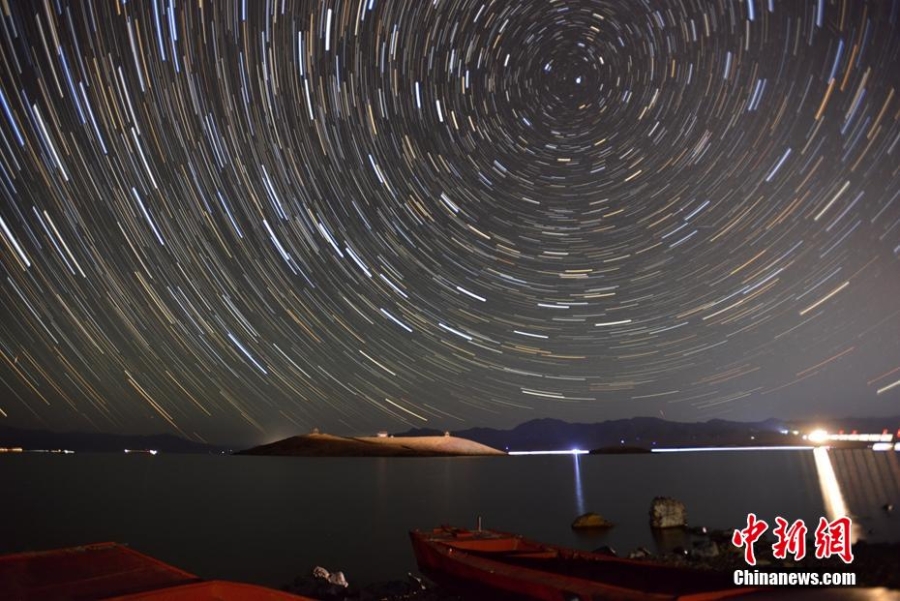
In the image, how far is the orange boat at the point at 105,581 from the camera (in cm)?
1077

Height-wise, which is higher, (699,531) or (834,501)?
→ (699,531)

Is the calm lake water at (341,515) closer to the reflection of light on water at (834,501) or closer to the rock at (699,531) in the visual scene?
the reflection of light on water at (834,501)

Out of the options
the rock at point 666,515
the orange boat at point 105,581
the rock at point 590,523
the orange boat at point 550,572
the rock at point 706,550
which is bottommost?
the rock at point 590,523

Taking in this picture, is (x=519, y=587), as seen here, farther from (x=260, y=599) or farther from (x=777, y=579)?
(x=260, y=599)

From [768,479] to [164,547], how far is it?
72.9 meters

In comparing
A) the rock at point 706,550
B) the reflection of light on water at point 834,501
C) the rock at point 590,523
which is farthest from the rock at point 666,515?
the rock at point 706,550

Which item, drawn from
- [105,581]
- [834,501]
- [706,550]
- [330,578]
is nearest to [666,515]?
[706,550]

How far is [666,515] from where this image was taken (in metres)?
33.2

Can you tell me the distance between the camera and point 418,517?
4494cm

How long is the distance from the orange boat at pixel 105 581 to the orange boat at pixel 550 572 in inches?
261

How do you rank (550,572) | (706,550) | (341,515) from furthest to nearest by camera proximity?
(341,515) → (706,550) → (550,572)

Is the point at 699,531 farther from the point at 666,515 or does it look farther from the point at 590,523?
the point at 590,523

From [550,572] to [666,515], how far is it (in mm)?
19755

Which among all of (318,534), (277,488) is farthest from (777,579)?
(277,488)
